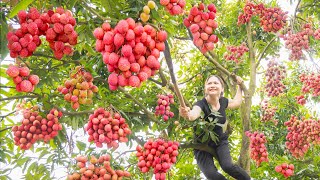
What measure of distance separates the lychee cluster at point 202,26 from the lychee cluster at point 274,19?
8.37 ft

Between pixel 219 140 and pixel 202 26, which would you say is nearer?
pixel 202 26

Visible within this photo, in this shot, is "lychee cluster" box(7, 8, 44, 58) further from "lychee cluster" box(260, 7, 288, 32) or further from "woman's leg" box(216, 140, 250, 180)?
"lychee cluster" box(260, 7, 288, 32)

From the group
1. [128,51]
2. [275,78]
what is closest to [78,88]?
[128,51]

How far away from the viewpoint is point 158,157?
3.17 meters

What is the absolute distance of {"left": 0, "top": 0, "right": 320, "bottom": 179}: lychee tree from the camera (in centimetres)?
147

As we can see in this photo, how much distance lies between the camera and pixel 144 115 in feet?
12.5

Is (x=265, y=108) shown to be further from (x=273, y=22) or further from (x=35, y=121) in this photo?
(x=35, y=121)

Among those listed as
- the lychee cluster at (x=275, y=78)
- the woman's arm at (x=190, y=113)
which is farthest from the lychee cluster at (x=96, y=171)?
the lychee cluster at (x=275, y=78)

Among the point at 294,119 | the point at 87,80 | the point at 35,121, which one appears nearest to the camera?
the point at 87,80

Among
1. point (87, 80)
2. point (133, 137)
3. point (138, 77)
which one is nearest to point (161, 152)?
point (133, 137)

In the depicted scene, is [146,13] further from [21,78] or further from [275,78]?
[275,78]

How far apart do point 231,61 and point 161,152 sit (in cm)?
212

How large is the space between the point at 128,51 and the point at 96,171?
1.52 meters

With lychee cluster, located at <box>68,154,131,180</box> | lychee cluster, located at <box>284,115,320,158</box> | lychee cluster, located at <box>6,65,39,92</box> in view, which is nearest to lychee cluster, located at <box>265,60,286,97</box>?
lychee cluster, located at <box>284,115,320,158</box>
